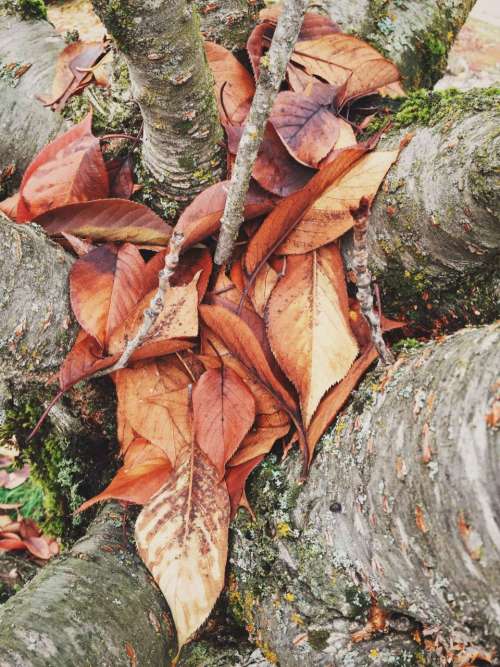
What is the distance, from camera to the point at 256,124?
854 mm

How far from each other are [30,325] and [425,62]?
1.22 m

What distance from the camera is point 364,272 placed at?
2.43 ft

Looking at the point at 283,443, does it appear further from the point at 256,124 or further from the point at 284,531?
the point at 256,124

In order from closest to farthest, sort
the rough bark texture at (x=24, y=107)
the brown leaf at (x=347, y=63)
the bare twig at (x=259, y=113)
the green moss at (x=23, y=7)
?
the bare twig at (x=259, y=113)
the brown leaf at (x=347, y=63)
the rough bark texture at (x=24, y=107)
the green moss at (x=23, y=7)

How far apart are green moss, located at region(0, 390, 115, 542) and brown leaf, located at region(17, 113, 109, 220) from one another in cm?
40

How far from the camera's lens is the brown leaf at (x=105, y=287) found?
1.02 m

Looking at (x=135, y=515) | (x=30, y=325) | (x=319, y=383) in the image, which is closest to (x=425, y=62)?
(x=319, y=383)

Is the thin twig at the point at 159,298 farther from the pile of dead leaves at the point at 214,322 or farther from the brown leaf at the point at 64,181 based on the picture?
the brown leaf at the point at 64,181

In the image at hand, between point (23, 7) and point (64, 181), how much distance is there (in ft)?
2.61

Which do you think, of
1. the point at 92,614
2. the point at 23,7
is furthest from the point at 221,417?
the point at 23,7

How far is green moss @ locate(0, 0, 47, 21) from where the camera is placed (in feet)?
5.20

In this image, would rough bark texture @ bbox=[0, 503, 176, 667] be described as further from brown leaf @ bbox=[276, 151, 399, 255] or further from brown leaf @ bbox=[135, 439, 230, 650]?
brown leaf @ bbox=[276, 151, 399, 255]

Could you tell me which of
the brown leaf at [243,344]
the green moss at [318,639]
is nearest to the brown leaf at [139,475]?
the brown leaf at [243,344]

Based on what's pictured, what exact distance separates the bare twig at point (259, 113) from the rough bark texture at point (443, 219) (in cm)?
27
